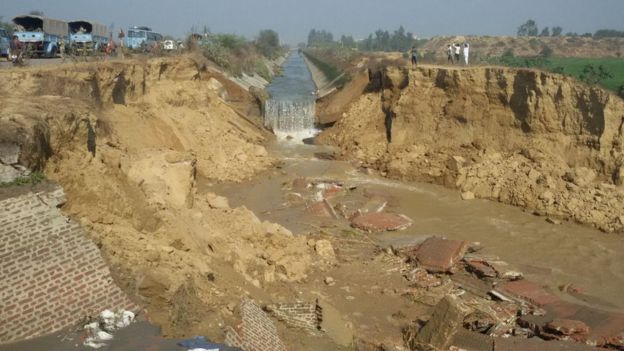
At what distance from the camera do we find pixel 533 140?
18.7 metres

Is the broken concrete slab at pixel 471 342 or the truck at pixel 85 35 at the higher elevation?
the truck at pixel 85 35

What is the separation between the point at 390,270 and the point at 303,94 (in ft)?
96.6

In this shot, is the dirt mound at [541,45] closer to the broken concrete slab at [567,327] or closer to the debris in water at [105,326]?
the broken concrete slab at [567,327]

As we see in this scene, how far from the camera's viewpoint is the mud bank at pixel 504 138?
16.6m

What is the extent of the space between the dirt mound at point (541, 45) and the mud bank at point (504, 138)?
133 ft

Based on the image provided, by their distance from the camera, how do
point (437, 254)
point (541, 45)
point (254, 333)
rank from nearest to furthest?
point (254, 333), point (437, 254), point (541, 45)

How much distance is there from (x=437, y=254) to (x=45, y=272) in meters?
8.26

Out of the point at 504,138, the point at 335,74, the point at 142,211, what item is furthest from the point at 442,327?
the point at 335,74

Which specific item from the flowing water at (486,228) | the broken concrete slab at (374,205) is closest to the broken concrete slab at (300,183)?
the flowing water at (486,228)

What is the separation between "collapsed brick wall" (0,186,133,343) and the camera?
6668 millimetres

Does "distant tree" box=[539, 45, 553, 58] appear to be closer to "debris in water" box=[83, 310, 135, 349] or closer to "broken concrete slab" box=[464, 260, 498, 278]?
"broken concrete slab" box=[464, 260, 498, 278]

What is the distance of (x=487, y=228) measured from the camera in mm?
15414

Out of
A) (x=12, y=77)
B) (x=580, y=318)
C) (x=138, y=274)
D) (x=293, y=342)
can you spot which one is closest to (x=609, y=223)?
(x=580, y=318)

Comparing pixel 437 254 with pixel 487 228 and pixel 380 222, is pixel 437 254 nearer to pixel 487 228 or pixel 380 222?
pixel 380 222
